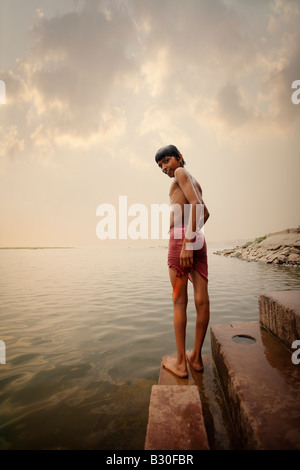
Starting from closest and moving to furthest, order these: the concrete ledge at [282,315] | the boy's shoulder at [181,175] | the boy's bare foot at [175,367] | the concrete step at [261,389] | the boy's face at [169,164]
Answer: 1. the concrete step at [261,389]
2. the concrete ledge at [282,315]
3. the boy's bare foot at [175,367]
4. the boy's shoulder at [181,175]
5. the boy's face at [169,164]

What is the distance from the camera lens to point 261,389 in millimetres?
1337

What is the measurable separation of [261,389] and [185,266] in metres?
1.03

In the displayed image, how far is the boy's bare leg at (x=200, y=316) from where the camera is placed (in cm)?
204

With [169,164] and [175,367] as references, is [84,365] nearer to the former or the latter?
[175,367]

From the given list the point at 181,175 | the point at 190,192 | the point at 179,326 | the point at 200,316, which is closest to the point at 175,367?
the point at 179,326

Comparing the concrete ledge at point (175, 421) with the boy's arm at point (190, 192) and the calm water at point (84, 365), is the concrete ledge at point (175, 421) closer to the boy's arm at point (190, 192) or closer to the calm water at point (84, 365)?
the calm water at point (84, 365)

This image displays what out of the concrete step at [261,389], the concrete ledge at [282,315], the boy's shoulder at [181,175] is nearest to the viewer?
the concrete step at [261,389]

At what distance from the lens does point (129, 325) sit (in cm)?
366

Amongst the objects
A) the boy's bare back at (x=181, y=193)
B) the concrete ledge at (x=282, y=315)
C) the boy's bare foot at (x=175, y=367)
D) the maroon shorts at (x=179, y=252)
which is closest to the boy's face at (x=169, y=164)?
the boy's bare back at (x=181, y=193)

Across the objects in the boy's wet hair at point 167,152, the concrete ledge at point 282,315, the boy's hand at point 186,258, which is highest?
the boy's wet hair at point 167,152

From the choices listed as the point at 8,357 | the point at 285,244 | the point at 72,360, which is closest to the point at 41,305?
the point at 8,357

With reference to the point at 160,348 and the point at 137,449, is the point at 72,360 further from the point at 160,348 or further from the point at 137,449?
the point at 137,449

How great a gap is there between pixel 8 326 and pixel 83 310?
1385 mm

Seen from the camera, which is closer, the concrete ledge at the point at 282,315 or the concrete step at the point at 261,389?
the concrete step at the point at 261,389
